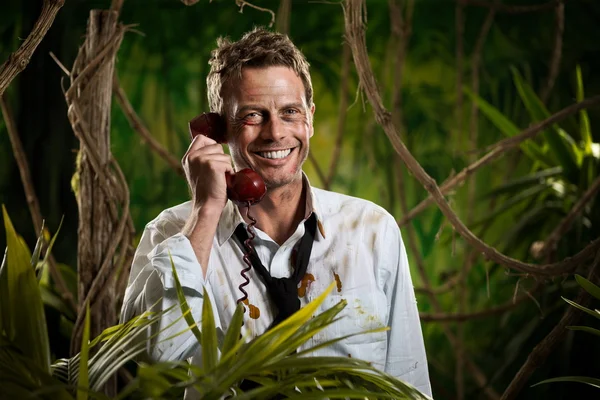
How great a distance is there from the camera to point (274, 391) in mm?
1026

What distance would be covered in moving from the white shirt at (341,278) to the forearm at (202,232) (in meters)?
0.08

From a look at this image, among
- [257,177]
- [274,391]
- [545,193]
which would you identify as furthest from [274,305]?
[545,193]

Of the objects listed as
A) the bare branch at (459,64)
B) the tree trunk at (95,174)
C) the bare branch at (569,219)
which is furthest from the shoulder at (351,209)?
the bare branch at (459,64)

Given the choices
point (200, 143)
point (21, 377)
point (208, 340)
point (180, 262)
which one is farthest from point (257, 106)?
point (21, 377)

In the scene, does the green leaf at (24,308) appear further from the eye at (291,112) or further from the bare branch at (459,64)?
the bare branch at (459,64)

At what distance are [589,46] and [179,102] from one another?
5.69ft

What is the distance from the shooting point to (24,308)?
105 cm

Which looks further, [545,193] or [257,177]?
[545,193]

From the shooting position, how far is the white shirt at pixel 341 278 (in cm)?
154

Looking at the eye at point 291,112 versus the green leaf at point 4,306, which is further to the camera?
the eye at point 291,112

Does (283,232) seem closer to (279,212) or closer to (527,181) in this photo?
(279,212)

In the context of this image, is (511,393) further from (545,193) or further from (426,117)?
(426,117)

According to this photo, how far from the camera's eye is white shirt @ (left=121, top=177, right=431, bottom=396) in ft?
5.04

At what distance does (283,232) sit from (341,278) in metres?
0.17
